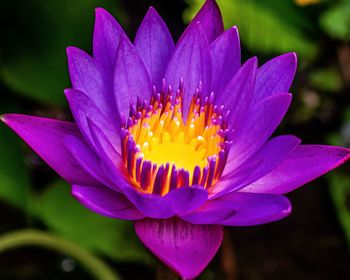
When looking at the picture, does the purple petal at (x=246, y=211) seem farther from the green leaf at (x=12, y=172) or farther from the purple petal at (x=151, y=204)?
the green leaf at (x=12, y=172)

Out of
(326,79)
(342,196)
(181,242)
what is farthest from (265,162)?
(326,79)

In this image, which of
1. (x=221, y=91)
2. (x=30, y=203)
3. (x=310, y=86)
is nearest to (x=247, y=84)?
(x=221, y=91)

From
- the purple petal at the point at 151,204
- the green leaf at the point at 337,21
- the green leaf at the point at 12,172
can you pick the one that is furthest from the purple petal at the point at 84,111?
the green leaf at the point at 337,21

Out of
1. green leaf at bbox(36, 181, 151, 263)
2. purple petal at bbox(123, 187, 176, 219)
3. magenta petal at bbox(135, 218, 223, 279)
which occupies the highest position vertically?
purple petal at bbox(123, 187, 176, 219)

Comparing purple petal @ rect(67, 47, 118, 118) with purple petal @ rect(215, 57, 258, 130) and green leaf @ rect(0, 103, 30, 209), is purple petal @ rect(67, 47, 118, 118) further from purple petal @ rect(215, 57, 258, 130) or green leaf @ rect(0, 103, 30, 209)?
green leaf @ rect(0, 103, 30, 209)

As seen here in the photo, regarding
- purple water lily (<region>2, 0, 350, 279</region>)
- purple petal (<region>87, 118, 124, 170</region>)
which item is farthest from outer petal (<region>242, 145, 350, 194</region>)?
purple petal (<region>87, 118, 124, 170</region>)

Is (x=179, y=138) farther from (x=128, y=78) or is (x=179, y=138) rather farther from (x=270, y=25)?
(x=270, y=25)
